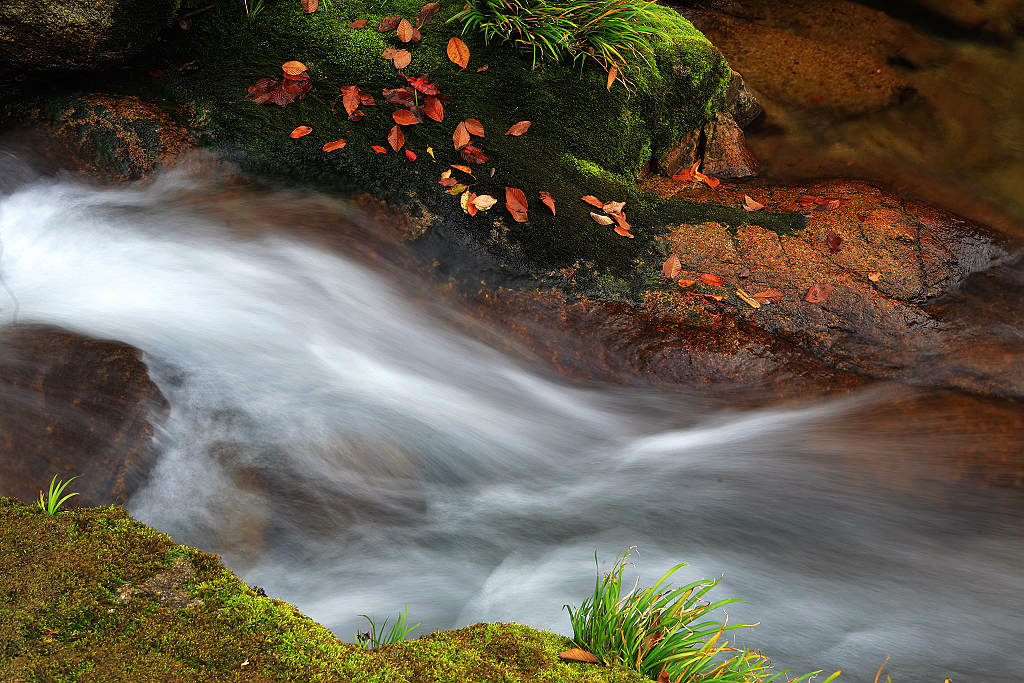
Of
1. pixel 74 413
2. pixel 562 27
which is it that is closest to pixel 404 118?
pixel 562 27

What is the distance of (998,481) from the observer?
350cm

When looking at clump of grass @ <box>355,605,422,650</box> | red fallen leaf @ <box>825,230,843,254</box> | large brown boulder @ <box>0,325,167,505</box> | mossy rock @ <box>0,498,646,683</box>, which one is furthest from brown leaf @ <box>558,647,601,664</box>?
red fallen leaf @ <box>825,230,843,254</box>

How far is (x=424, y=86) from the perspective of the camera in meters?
4.36

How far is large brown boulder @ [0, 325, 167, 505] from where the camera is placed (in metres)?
2.84

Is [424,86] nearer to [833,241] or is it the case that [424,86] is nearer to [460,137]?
[460,137]

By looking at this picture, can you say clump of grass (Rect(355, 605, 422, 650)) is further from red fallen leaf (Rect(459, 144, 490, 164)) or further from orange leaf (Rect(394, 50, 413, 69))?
orange leaf (Rect(394, 50, 413, 69))

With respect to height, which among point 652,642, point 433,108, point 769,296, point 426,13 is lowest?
point 652,642

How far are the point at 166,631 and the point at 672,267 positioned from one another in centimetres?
311

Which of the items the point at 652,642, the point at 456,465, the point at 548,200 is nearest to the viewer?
the point at 652,642

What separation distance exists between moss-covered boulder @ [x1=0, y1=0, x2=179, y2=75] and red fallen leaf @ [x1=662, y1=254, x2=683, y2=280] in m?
3.31

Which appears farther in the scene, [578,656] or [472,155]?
[472,155]

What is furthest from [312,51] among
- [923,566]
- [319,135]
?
[923,566]

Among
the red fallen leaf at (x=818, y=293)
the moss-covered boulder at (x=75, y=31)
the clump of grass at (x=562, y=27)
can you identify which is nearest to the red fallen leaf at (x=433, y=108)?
the clump of grass at (x=562, y=27)

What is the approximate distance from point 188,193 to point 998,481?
4647 mm
